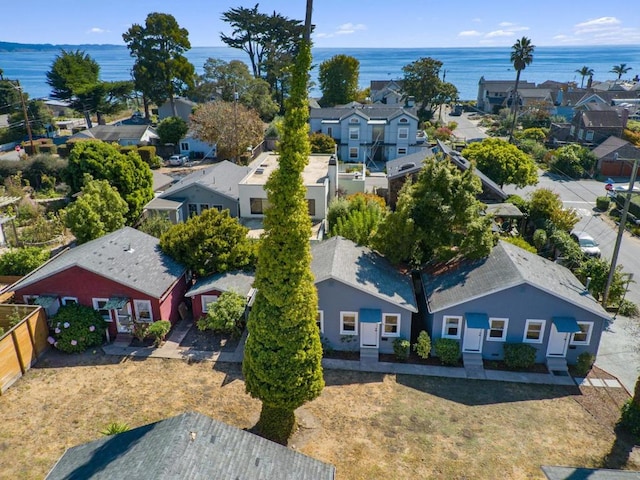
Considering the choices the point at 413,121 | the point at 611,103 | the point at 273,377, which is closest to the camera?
the point at 273,377

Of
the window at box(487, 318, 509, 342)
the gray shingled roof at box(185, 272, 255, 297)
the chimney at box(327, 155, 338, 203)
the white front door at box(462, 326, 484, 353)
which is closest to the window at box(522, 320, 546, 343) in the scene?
the window at box(487, 318, 509, 342)

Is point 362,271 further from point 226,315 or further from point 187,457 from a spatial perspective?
point 187,457

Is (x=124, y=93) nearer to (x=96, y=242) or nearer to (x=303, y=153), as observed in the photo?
(x=96, y=242)

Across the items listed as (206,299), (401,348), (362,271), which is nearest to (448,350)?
(401,348)

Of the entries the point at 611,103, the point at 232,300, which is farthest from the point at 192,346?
the point at 611,103

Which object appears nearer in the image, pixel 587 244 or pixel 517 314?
pixel 517 314
